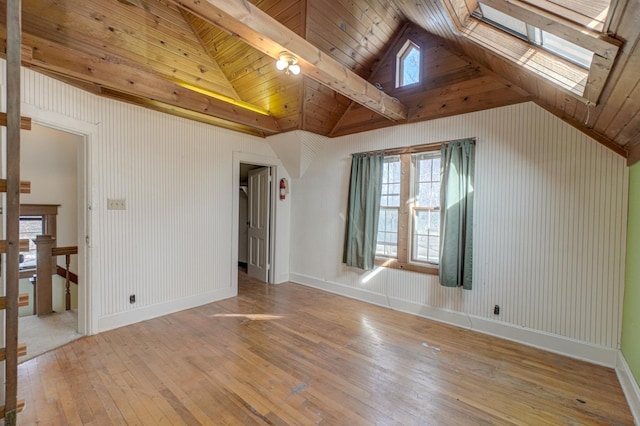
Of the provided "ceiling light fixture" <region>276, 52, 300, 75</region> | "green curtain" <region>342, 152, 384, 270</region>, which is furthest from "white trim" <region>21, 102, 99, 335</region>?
"green curtain" <region>342, 152, 384, 270</region>

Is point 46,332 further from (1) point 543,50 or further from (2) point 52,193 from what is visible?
(1) point 543,50

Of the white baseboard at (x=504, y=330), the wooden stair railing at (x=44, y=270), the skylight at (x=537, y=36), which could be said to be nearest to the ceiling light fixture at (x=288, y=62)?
the skylight at (x=537, y=36)

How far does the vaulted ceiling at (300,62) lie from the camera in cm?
205

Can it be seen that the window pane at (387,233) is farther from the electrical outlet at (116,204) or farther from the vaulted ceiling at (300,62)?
the electrical outlet at (116,204)

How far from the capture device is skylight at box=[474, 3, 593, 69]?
1.66 m

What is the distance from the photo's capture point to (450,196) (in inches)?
132

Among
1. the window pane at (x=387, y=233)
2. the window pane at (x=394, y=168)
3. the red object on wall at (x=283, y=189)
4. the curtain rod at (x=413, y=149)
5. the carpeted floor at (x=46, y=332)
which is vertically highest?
the curtain rod at (x=413, y=149)

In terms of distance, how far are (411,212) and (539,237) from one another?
54.3 inches

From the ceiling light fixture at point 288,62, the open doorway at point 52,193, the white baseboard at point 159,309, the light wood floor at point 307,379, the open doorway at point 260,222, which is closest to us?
the light wood floor at point 307,379

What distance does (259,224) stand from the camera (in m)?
5.21

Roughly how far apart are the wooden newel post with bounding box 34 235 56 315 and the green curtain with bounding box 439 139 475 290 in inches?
189

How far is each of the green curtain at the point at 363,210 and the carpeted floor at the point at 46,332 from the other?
3.32 meters

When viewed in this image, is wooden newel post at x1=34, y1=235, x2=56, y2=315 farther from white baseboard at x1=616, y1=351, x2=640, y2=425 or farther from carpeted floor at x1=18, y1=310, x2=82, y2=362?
white baseboard at x1=616, y1=351, x2=640, y2=425

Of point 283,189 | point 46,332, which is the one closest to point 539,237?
point 283,189
